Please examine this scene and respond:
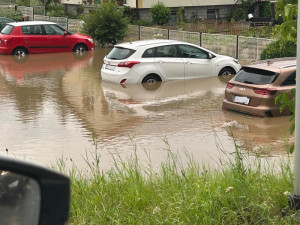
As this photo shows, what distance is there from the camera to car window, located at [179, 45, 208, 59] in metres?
20.1

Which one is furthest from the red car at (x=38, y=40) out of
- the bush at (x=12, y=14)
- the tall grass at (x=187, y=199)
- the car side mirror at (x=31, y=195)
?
the car side mirror at (x=31, y=195)

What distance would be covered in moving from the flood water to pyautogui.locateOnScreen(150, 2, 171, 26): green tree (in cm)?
1877

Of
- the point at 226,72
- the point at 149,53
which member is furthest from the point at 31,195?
the point at 226,72

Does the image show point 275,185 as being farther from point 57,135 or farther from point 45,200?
point 57,135

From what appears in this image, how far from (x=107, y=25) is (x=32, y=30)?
368 cm

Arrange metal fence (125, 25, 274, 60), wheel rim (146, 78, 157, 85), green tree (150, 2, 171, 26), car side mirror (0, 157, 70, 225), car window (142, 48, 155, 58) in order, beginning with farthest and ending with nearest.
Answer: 1. green tree (150, 2, 171, 26)
2. metal fence (125, 25, 274, 60)
3. wheel rim (146, 78, 157, 85)
4. car window (142, 48, 155, 58)
5. car side mirror (0, 157, 70, 225)

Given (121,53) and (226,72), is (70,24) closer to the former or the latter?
(226,72)

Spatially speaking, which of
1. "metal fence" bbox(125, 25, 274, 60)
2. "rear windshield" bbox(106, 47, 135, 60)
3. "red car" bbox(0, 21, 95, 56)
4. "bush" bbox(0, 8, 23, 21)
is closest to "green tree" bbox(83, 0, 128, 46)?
"red car" bbox(0, 21, 95, 56)

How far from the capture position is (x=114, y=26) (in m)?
29.6

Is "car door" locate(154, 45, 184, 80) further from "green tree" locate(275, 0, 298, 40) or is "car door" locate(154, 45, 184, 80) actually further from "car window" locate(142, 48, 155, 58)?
"green tree" locate(275, 0, 298, 40)

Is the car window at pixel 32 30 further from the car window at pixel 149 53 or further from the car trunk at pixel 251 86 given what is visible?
the car trunk at pixel 251 86

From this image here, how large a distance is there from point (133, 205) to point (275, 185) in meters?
1.42

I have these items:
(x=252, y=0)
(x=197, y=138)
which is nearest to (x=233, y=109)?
(x=197, y=138)

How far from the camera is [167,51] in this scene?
19.8 m
